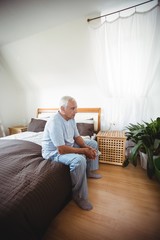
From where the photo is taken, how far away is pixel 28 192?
0.92 metres

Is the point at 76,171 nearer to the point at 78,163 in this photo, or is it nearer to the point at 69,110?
the point at 78,163

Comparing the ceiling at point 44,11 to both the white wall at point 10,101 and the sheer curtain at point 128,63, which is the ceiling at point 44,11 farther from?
the white wall at point 10,101

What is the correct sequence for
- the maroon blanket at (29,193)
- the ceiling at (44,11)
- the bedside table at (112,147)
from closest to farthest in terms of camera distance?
1. the maroon blanket at (29,193)
2. the ceiling at (44,11)
3. the bedside table at (112,147)

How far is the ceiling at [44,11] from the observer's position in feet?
4.86

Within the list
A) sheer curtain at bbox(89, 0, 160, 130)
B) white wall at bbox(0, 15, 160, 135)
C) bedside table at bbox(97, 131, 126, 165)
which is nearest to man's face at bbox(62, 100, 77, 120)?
bedside table at bbox(97, 131, 126, 165)

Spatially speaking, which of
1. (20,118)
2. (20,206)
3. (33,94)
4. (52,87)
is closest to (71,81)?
(52,87)

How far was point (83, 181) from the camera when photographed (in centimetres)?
134

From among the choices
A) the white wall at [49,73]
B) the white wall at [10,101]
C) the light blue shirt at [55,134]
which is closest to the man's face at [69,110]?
the light blue shirt at [55,134]

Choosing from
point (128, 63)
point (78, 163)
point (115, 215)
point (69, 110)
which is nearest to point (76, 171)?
point (78, 163)

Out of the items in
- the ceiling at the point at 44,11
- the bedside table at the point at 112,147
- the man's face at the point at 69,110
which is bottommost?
the bedside table at the point at 112,147

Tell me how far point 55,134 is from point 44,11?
5.12 ft

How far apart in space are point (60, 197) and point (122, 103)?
75.1 inches

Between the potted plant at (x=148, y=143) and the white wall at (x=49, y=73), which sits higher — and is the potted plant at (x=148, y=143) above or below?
below

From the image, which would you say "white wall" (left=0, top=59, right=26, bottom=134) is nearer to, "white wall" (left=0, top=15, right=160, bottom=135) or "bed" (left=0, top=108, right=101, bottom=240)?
"white wall" (left=0, top=15, right=160, bottom=135)
